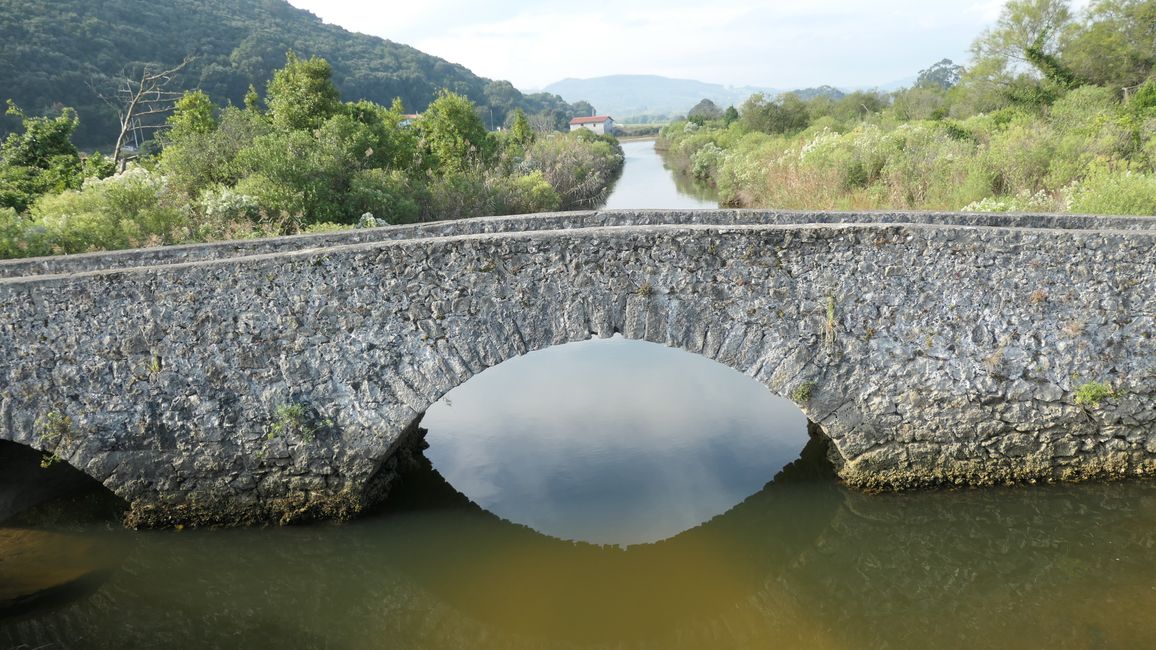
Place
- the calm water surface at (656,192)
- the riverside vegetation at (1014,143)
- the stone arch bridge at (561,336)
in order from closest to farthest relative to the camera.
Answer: the stone arch bridge at (561,336), the riverside vegetation at (1014,143), the calm water surface at (656,192)

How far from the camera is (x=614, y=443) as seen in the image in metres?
8.36

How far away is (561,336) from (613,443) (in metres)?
2.68

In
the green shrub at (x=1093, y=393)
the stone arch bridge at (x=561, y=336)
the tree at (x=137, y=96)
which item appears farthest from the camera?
the tree at (x=137, y=96)

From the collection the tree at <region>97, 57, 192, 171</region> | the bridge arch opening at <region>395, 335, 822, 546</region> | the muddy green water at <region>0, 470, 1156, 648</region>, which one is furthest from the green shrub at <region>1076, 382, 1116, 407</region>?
the tree at <region>97, 57, 192, 171</region>

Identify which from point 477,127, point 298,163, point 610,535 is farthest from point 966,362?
point 477,127

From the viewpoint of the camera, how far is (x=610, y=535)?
676 cm

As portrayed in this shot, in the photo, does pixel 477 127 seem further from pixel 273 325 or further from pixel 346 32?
pixel 346 32

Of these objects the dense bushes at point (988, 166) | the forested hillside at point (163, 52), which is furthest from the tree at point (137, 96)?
the dense bushes at point (988, 166)

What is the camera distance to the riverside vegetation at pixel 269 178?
1140cm

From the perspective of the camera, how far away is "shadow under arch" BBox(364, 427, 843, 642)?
5703 millimetres

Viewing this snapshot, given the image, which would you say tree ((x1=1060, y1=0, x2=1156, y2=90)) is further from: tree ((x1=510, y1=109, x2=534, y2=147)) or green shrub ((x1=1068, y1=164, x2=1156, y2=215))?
tree ((x1=510, y1=109, x2=534, y2=147))

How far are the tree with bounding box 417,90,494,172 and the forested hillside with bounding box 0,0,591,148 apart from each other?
12.0 metres

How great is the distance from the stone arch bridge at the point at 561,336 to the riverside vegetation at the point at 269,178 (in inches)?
191

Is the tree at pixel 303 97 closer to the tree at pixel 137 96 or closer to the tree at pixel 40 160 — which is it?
the tree at pixel 137 96
